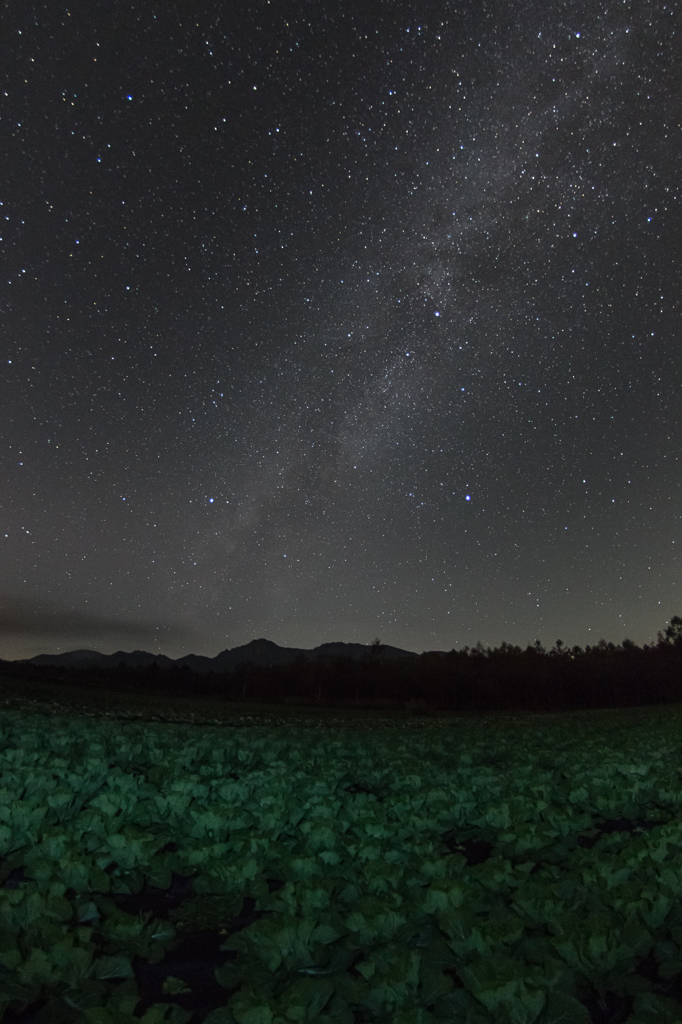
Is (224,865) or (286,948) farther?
(224,865)

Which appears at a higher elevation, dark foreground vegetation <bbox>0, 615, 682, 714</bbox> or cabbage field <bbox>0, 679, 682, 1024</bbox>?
dark foreground vegetation <bbox>0, 615, 682, 714</bbox>

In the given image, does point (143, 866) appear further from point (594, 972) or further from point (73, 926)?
point (594, 972)

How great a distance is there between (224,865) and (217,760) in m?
7.19

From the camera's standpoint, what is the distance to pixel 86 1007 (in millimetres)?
3309

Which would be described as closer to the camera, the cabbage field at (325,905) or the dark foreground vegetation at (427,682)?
the cabbage field at (325,905)

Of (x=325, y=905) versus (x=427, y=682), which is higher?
(x=427, y=682)

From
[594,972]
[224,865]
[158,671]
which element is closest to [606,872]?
[594,972]

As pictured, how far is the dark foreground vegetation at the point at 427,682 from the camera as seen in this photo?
8194 centimetres

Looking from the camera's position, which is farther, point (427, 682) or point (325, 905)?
point (427, 682)

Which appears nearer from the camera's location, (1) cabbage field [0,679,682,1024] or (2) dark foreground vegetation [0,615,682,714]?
(1) cabbage field [0,679,682,1024]

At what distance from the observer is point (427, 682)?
8525cm

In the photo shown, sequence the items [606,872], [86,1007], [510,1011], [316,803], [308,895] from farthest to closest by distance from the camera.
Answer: [316,803]
[606,872]
[308,895]
[86,1007]
[510,1011]

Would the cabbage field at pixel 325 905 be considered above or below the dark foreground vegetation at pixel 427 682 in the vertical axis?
below

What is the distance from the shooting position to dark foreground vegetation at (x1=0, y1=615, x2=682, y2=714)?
81.9 meters
